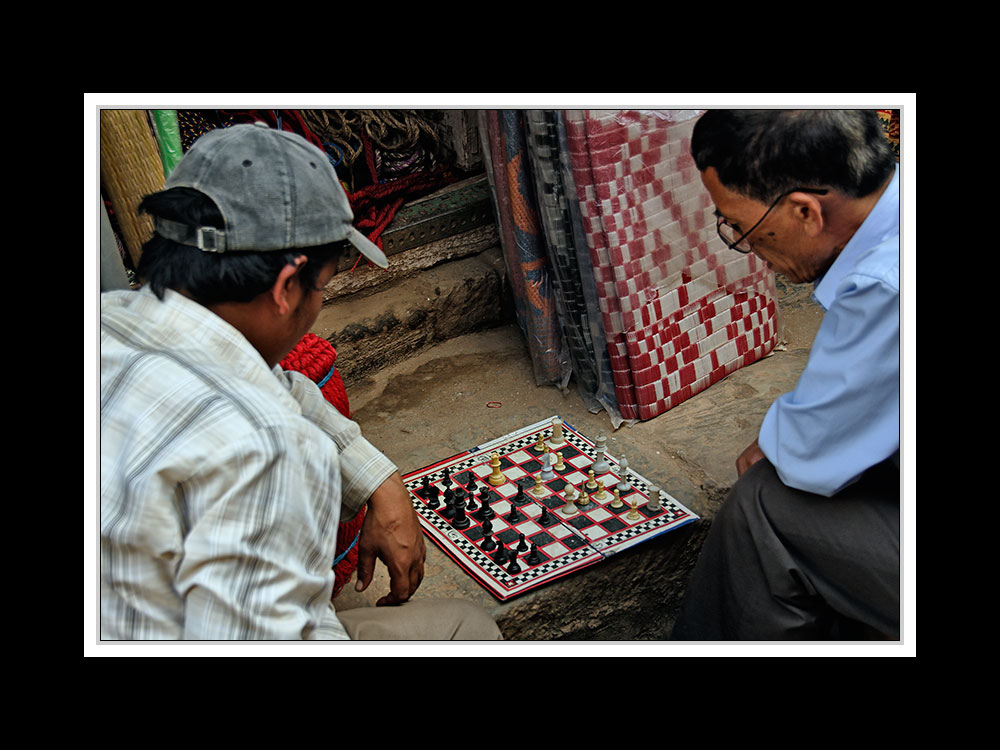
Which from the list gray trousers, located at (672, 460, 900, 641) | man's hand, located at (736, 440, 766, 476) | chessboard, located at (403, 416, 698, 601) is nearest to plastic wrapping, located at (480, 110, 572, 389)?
chessboard, located at (403, 416, 698, 601)

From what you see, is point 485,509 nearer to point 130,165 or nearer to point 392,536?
point 392,536

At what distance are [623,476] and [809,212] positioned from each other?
121 cm

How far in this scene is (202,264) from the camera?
1.60 metres

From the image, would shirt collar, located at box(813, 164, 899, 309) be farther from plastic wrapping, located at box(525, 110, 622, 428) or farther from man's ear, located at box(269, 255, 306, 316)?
man's ear, located at box(269, 255, 306, 316)

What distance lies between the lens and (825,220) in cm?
216

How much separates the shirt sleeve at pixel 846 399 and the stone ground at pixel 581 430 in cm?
78

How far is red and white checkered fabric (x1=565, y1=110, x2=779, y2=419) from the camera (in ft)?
9.87

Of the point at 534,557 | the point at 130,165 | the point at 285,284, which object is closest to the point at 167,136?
the point at 130,165

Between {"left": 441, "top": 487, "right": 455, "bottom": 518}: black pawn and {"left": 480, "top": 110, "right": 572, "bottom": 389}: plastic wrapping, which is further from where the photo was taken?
{"left": 480, "top": 110, "right": 572, "bottom": 389}: plastic wrapping

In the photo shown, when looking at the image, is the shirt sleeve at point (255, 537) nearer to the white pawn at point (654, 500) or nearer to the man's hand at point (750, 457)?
the man's hand at point (750, 457)

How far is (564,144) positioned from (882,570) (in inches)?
60.9

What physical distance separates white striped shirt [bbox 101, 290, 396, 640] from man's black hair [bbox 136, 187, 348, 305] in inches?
1.2

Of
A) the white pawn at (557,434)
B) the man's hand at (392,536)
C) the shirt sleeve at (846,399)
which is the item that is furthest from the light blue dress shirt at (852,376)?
the white pawn at (557,434)
